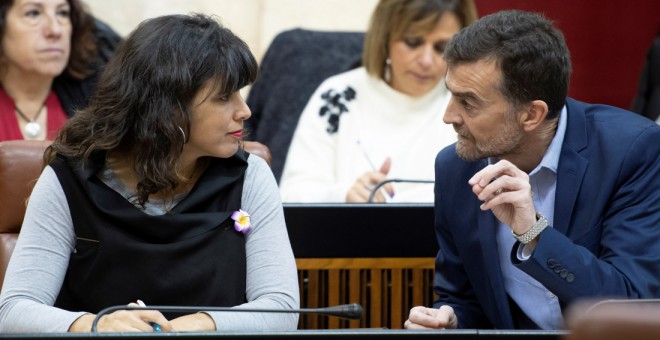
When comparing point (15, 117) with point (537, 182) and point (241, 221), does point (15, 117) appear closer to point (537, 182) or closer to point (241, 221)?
point (241, 221)

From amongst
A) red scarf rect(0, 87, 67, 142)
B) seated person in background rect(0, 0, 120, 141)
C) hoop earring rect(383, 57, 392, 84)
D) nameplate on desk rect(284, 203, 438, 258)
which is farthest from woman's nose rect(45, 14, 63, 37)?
nameplate on desk rect(284, 203, 438, 258)

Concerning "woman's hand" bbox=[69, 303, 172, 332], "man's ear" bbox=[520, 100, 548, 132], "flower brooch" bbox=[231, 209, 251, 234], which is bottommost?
"woman's hand" bbox=[69, 303, 172, 332]

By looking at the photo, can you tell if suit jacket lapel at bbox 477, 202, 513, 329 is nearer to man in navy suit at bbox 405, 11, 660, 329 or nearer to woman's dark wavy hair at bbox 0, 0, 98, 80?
man in navy suit at bbox 405, 11, 660, 329

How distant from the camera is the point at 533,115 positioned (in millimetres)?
1860

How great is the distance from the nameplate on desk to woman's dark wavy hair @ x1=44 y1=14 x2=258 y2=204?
40cm

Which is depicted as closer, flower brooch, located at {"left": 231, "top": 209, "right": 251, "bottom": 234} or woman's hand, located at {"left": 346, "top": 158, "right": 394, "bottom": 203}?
flower brooch, located at {"left": 231, "top": 209, "right": 251, "bottom": 234}

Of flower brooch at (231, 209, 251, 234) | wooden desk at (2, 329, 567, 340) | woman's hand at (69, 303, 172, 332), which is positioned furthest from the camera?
flower brooch at (231, 209, 251, 234)

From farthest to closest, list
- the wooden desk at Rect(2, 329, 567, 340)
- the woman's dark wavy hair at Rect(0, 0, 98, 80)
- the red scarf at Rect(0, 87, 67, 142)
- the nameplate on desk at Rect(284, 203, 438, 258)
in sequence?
the woman's dark wavy hair at Rect(0, 0, 98, 80) < the red scarf at Rect(0, 87, 67, 142) < the nameplate on desk at Rect(284, 203, 438, 258) < the wooden desk at Rect(2, 329, 567, 340)

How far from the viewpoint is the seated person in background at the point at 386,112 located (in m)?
3.03

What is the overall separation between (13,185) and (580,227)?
1013 millimetres

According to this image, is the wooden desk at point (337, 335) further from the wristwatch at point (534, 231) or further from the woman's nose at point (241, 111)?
the woman's nose at point (241, 111)

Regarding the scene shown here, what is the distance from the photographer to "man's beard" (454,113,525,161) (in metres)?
1.86

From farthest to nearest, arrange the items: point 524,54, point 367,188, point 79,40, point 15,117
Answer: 1. point 79,40
2. point 15,117
3. point 367,188
4. point 524,54

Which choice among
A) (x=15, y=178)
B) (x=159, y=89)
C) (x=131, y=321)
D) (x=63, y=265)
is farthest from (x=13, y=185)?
(x=131, y=321)
